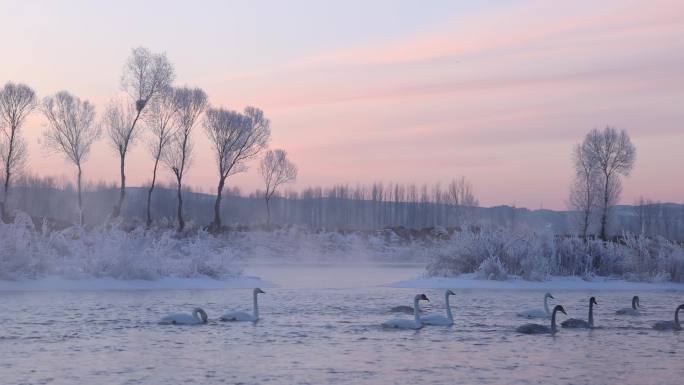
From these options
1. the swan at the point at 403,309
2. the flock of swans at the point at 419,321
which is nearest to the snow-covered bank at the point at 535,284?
the swan at the point at 403,309

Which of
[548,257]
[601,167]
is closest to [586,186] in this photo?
[601,167]

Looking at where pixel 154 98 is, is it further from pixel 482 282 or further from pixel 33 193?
pixel 33 193

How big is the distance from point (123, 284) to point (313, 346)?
1372 cm

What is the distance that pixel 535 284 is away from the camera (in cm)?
2881

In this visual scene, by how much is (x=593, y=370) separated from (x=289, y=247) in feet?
135

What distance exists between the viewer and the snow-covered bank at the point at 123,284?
80.7 feet

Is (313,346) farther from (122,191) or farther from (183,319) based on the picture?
(122,191)

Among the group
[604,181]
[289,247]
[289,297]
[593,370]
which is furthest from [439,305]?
[604,181]

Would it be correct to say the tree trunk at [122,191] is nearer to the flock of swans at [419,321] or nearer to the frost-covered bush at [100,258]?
the frost-covered bush at [100,258]

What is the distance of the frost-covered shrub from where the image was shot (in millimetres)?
28844

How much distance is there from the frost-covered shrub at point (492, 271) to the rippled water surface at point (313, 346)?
708 cm

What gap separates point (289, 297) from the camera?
2242 centimetres

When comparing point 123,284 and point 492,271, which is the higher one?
point 492,271

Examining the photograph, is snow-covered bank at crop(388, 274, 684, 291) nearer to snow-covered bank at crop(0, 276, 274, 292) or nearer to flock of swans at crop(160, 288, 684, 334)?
snow-covered bank at crop(0, 276, 274, 292)
